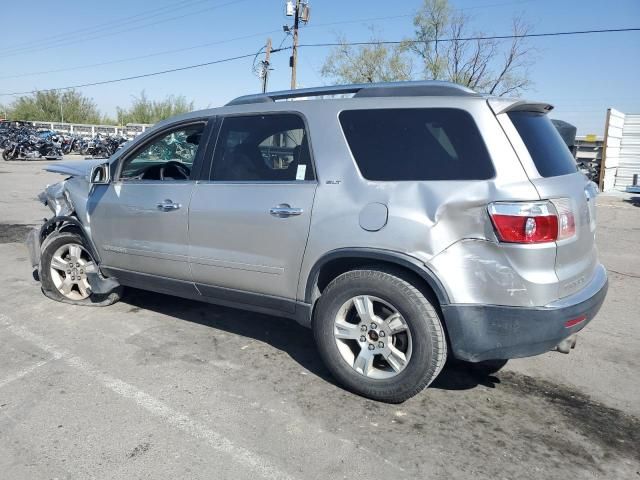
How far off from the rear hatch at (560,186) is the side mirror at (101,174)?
127 inches

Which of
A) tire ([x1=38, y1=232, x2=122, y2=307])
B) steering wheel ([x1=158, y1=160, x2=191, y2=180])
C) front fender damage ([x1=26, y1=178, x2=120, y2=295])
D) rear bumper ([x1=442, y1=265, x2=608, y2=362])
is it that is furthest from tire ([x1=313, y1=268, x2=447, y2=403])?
tire ([x1=38, y1=232, x2=122, y2=307])

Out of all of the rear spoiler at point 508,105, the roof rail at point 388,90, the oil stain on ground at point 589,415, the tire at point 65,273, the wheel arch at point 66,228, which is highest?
the roof rail at point 388,90

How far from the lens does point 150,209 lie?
411 centimetres

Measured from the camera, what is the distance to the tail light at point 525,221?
270 cm

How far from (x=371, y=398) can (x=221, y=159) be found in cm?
201

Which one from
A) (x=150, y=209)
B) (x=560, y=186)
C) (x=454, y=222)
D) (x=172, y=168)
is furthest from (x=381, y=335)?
(x=172, y=168)

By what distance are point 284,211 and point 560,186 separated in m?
1.67

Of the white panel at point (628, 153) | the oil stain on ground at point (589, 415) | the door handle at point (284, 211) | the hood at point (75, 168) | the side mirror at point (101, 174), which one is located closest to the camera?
the oil stain on ground at point (589, 415)

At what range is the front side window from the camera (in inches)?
165

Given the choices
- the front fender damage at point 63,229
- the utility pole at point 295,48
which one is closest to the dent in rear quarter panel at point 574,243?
the front fender damage at point 63,229

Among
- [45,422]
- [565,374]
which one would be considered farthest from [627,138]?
[45,422]

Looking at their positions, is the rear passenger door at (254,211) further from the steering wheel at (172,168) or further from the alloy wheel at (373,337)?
the steering wheel at (172,168)

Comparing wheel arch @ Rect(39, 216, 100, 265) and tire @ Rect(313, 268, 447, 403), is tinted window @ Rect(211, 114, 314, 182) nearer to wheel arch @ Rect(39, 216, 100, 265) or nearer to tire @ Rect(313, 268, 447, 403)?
tire @ Rect(313, 268, 447, 403)

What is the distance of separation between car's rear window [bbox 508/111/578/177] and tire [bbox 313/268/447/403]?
103 centimetres
